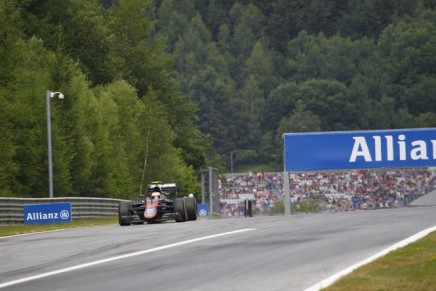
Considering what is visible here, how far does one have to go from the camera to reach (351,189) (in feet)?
150

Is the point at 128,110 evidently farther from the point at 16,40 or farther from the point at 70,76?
the point at 16,40

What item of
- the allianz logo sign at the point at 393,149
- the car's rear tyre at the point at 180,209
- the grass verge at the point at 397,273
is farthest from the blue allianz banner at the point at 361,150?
the grass verge at the point at 397,273

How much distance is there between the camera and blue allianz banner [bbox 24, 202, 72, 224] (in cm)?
3788

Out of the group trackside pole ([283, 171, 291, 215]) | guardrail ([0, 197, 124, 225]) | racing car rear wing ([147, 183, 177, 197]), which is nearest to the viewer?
racing car rear wing ([147, 183, 177, 197])

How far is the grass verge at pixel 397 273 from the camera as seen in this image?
43.6 feet

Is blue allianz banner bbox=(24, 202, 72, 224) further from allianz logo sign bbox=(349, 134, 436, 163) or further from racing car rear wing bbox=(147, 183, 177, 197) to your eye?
allianz logo sign bbox=(349, 134, 436, 163)

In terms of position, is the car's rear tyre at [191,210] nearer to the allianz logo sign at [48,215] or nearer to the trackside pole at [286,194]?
the allianz logo sign at [48,215]

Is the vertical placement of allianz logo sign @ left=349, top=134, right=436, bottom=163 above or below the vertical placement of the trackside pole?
above

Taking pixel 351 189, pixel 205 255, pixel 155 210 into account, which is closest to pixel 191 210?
pixel 155 210

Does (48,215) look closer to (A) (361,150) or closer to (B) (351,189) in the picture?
(A) (361,150)

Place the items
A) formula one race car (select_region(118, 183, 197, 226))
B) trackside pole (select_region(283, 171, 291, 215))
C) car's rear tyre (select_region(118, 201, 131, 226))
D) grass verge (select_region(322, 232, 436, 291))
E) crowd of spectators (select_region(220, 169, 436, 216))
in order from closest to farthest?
1. grass verge (select_region(322, 232, 436, 291))
2. car's rear tyre (select_region(118, 201, 131, 226))
3. formula one race car (select_region(118, 183, 197, 226))
4. trackside pole (select_region(283, 171, 291, 215))
5. crowd of spectators (select_region(220, 169, 436, 216))

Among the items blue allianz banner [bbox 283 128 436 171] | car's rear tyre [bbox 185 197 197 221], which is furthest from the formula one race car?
blue allianz banner [bbox 283 128 436 171]

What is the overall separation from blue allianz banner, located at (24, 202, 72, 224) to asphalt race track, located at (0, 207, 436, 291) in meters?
12.6

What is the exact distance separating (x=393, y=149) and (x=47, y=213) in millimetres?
12287
